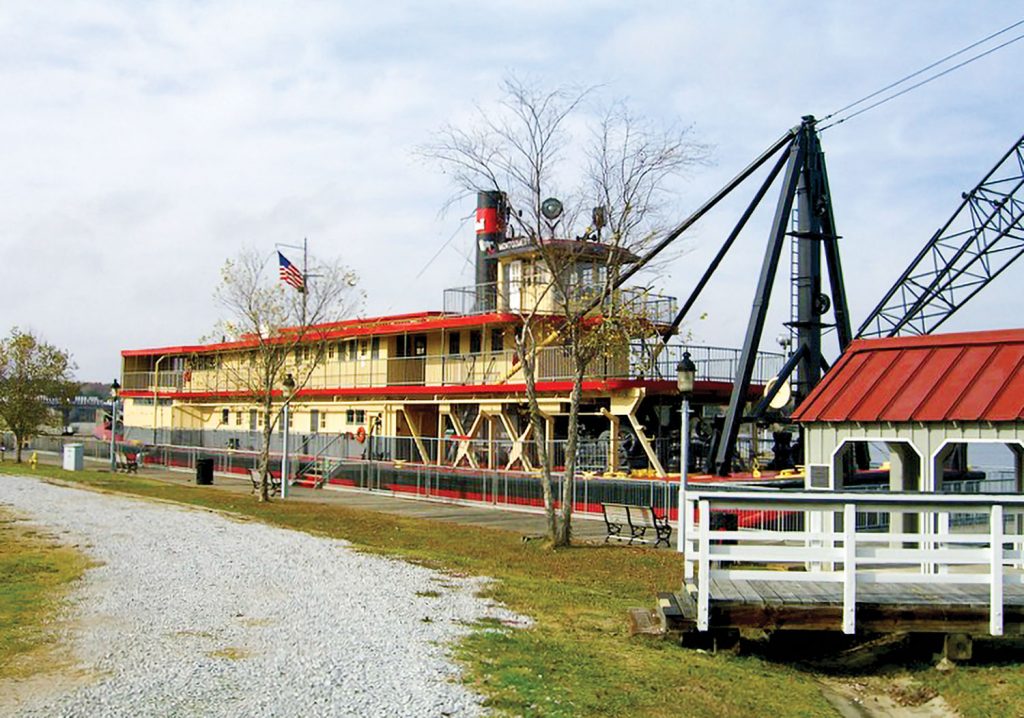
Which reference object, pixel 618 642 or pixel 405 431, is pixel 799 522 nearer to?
pixel 618 642

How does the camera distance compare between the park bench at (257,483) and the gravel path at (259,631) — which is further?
the park bench at (257,483)

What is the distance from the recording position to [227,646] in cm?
1066

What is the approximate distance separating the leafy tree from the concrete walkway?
10.4 m

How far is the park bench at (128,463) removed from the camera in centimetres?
4281

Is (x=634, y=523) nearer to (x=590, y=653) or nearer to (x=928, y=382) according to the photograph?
(x=928, y=382)

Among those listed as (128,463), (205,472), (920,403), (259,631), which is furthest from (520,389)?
(259,631)

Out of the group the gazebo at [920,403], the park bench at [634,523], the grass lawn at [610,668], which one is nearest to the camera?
the grass lawn at [610,668]

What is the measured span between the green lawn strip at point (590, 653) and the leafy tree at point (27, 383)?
32.8 metres

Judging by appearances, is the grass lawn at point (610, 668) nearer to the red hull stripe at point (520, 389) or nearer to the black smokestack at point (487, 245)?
the red hull stripe at point (520, 389)

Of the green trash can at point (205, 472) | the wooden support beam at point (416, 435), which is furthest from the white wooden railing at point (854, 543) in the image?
the green trash can at point (205, 472)

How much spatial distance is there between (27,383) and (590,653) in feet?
140

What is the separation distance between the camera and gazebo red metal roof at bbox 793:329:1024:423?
1272cm

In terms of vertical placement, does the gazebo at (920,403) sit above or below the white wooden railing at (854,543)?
above

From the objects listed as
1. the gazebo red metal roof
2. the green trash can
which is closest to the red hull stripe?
the green trash can
